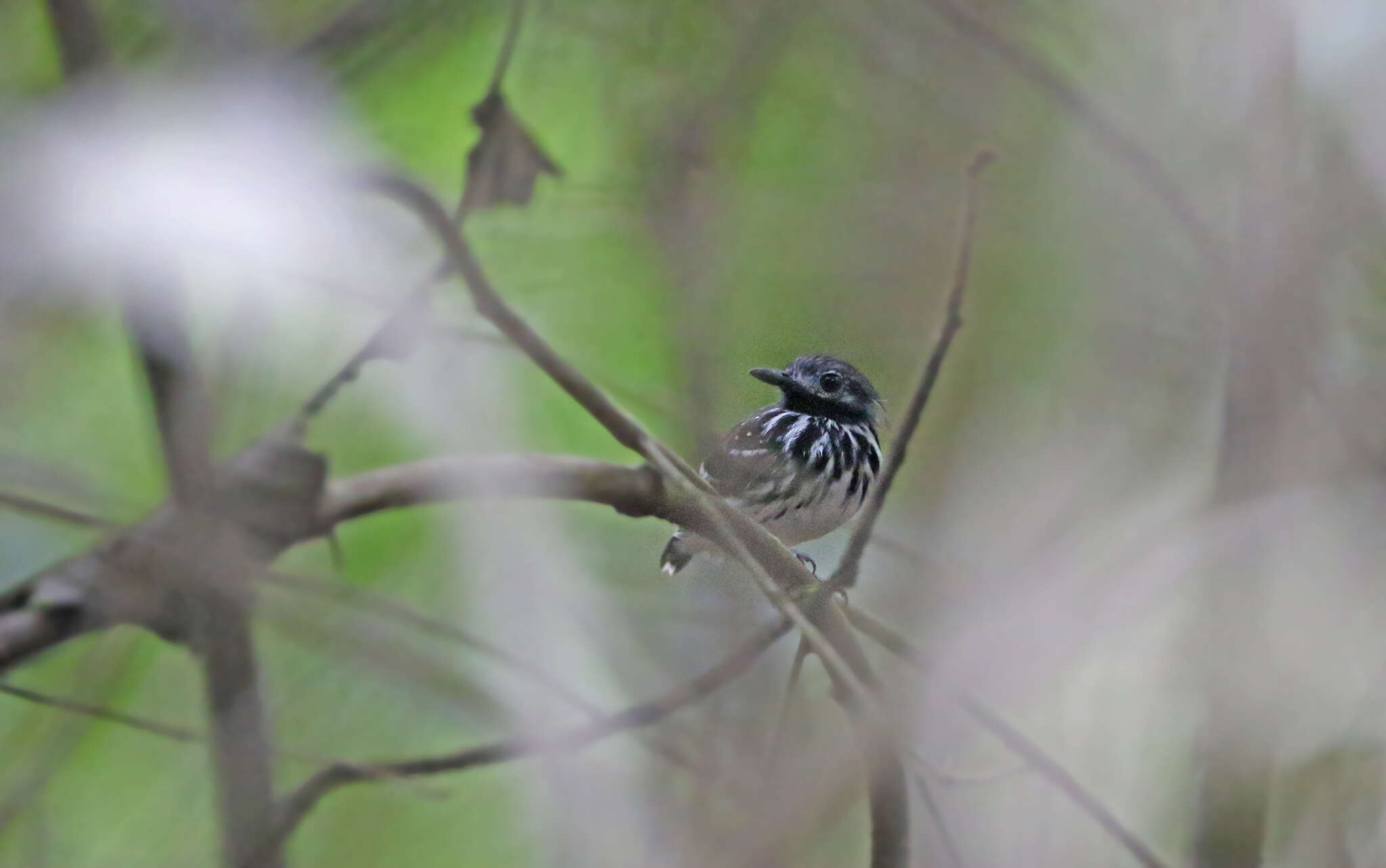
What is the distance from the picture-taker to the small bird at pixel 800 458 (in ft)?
1.54

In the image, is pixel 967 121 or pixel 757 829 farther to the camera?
pixel 967 121


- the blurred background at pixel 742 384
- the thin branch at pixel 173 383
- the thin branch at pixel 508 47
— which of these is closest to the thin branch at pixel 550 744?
the blurred background at pixel 742 384

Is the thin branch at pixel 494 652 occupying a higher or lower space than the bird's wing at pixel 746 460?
lower

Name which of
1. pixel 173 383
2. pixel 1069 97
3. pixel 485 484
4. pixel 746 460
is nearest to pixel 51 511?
pixel 173 383

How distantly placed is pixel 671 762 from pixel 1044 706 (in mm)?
174

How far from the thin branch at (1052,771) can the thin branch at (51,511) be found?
344 millimetres

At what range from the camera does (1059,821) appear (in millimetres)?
517

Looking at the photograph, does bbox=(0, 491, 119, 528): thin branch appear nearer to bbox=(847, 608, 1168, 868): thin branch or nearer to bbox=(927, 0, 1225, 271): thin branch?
bbox=(847, 608, 1168, 868): thin branch

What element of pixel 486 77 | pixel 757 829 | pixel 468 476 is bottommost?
pixel 757 829

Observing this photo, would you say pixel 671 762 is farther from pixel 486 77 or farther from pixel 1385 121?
pixel 1385 121

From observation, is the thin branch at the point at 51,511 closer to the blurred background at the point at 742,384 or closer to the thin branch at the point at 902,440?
the blurred background at the point at 742,384

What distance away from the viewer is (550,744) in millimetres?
489

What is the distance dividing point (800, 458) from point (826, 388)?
0.11ft

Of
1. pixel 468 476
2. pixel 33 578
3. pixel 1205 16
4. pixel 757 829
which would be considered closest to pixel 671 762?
pixel 757 829
